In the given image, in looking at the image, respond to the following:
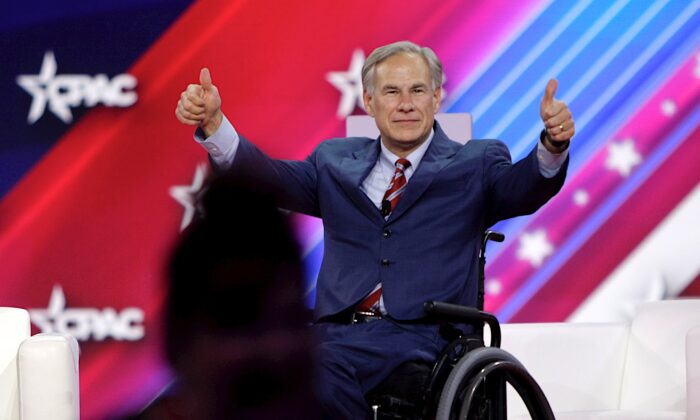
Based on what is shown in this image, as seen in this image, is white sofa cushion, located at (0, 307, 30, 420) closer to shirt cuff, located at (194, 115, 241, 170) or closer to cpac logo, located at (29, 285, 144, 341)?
shirt cuff, located at (194, 115, 241, 170)

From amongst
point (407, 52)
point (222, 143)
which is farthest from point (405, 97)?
point (222, 143)

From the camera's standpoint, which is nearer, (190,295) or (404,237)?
(404,237)

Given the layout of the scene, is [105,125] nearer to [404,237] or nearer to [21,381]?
[21,381]

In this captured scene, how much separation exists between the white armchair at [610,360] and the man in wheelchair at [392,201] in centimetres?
134

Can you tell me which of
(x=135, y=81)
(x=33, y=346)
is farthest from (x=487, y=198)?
(x=135, y=81)

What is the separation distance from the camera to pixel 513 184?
8.80 feet

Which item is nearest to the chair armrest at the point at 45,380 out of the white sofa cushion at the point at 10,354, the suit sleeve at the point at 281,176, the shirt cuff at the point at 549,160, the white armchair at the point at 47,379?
the white armchair at the point at 47,379

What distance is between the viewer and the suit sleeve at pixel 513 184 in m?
2.60

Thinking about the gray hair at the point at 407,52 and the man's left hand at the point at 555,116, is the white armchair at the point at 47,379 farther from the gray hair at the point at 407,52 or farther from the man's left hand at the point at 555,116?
the man's left hand at the point at 555,116

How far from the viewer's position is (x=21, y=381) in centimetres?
309

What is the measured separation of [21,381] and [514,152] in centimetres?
252

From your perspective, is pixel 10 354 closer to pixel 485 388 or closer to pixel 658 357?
pixel 485 388

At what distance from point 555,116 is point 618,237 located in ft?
8.30

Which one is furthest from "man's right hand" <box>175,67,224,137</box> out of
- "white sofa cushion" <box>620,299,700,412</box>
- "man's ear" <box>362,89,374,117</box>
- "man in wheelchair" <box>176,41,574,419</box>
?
"white sofa cushion" <box>620,299,700,412</box>
